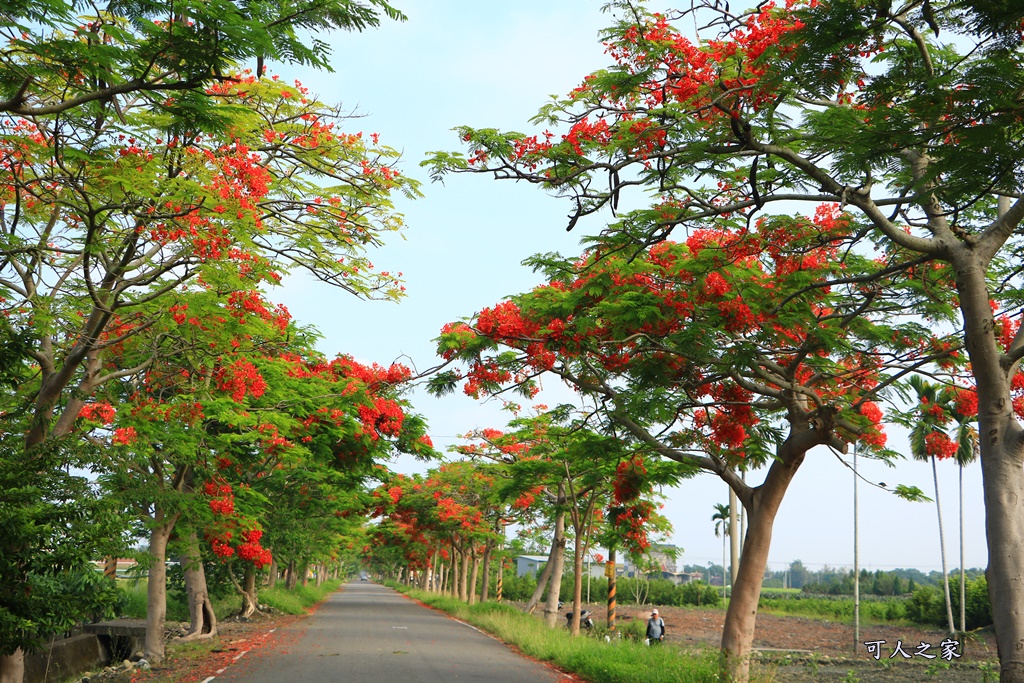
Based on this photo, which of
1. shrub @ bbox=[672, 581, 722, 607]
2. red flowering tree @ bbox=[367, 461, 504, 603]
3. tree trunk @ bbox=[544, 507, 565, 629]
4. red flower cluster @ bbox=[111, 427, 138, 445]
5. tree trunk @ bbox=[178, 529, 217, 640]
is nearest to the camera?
red flower cluster @ bbox=[111, 427, 138, 445]

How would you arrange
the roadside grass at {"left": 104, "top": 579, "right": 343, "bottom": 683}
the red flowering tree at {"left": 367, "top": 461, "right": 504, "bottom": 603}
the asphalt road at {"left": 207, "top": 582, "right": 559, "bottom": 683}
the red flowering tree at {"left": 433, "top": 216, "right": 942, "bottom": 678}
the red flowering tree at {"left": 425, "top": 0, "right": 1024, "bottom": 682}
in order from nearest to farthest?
the red flowering tree at {"left": 425, "top": 0, "right": 1024, "bottom": 682}, the red flowering tree at {"left": 433, "top": 216, "right": 942, "bottom": 678}, the roadside grass at {"left": 104, "top": 579, "right": 343, "bottom": 683}, the asphalt road at {"left": 207, "top": 582, "right": 559, "bottom": 683}, the red flowering tree at {"left": 367, "top": 461, "right": 504, "bottom": 603}

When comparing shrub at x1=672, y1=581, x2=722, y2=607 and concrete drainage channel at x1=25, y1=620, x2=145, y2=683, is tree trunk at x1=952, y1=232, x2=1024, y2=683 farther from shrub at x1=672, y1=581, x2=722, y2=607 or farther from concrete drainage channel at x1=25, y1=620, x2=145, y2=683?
shrub at x1=672, y1=581, x2=722, y2=607

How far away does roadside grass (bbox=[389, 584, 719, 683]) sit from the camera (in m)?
11.8

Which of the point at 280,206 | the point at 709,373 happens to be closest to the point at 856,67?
the point at 709,373

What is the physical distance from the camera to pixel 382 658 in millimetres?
17406

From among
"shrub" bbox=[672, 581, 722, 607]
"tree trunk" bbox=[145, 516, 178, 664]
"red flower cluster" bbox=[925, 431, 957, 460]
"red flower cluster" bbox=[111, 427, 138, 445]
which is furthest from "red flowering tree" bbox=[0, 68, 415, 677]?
"shrub" bbox=[672, 581, 722, 607]

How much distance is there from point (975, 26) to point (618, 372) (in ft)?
24.1

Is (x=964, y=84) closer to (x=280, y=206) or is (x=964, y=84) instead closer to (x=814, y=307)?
(x=814, y=307)

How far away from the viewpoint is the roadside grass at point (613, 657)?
11.8 m

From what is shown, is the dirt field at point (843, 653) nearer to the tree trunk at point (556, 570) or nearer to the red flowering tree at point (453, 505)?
the tree trunk at point (556, 570)

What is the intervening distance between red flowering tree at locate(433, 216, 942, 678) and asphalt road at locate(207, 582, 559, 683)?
489 cm

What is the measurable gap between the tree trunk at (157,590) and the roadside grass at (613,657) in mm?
7632

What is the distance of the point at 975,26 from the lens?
5.91 metres

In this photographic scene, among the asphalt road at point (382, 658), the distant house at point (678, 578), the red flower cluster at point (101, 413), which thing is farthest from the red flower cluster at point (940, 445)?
the distant house at point (678, 578)
